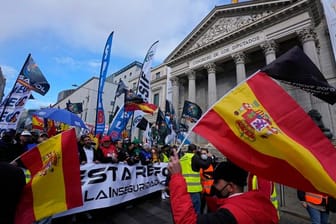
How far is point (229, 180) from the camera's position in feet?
5.14

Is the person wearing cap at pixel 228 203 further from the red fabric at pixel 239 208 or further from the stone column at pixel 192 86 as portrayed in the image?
the stone column at pixel 192 86

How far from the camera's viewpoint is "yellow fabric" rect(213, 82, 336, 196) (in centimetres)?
132

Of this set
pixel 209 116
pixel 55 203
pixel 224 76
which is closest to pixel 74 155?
pixel 55 203

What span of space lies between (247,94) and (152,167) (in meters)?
5.64

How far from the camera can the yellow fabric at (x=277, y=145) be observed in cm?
132

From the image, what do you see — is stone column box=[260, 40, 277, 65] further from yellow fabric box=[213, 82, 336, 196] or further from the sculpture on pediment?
yellow fabric box=[213, 82, 336, 196]

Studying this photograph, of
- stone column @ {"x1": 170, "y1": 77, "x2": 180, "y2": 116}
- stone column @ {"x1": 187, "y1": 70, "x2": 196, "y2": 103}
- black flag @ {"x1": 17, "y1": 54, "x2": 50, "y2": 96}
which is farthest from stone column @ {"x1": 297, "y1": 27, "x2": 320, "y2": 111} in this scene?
black flag @ {"x1": 17, "y1": 54, "x2": 50, "y2": 96}

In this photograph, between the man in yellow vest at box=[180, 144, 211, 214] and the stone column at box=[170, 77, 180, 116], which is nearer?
the man in yellow vest at box=[180, 144, 211, 214]

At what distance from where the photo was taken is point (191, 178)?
4348 mm

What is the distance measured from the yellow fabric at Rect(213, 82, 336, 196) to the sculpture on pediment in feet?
70.7

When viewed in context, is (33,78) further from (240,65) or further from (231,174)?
(240,65)

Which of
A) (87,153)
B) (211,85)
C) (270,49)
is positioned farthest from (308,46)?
(87,153)

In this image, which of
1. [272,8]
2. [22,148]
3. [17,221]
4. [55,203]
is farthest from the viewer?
[272,8]

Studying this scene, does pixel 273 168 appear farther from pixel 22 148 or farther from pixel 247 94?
pixel 22 148
